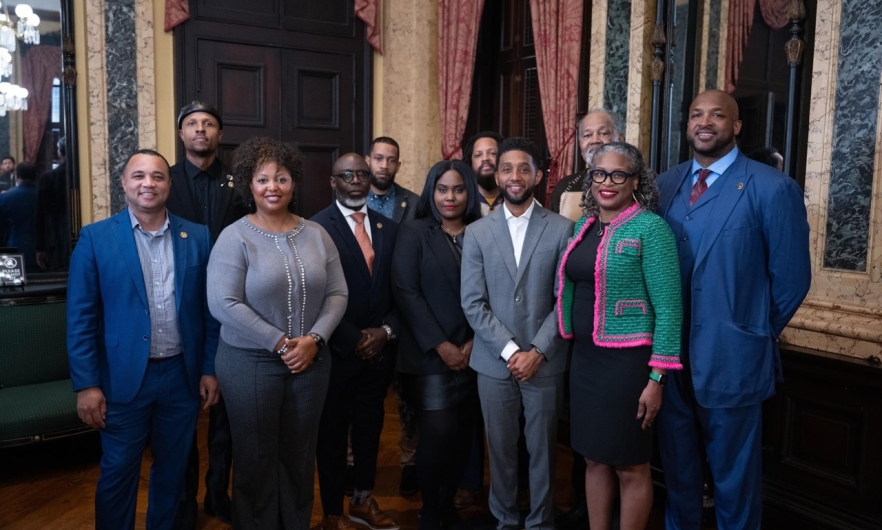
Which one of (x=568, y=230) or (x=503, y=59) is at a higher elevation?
(x=503, y=59)

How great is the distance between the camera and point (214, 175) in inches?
123

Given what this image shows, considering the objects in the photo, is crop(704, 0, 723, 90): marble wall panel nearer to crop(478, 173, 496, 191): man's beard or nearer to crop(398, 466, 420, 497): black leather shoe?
crop(478, 173, 496, 191): man's beard

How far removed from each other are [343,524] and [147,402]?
0.95 m

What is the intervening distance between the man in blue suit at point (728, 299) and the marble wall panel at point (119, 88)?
13.3 ft

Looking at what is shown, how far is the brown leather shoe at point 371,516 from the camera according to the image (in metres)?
2.95

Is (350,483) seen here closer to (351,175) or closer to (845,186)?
(351,175)

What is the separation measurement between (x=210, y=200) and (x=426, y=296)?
108 centimetres

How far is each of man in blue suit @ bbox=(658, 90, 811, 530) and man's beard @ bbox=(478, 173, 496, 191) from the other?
3.79 feet

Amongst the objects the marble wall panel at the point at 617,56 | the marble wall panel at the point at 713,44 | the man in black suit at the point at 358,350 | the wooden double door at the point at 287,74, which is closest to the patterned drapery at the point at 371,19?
the wooden double door at the point at 287,74

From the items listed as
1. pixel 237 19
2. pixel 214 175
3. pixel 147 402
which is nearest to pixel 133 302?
pixel 147 402

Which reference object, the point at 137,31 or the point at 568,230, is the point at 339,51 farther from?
the point at 568,230

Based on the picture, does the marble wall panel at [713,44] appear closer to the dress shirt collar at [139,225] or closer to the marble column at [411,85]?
the marble column at [411,85]

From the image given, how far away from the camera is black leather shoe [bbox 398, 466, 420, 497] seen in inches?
132

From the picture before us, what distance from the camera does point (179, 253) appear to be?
248cm
